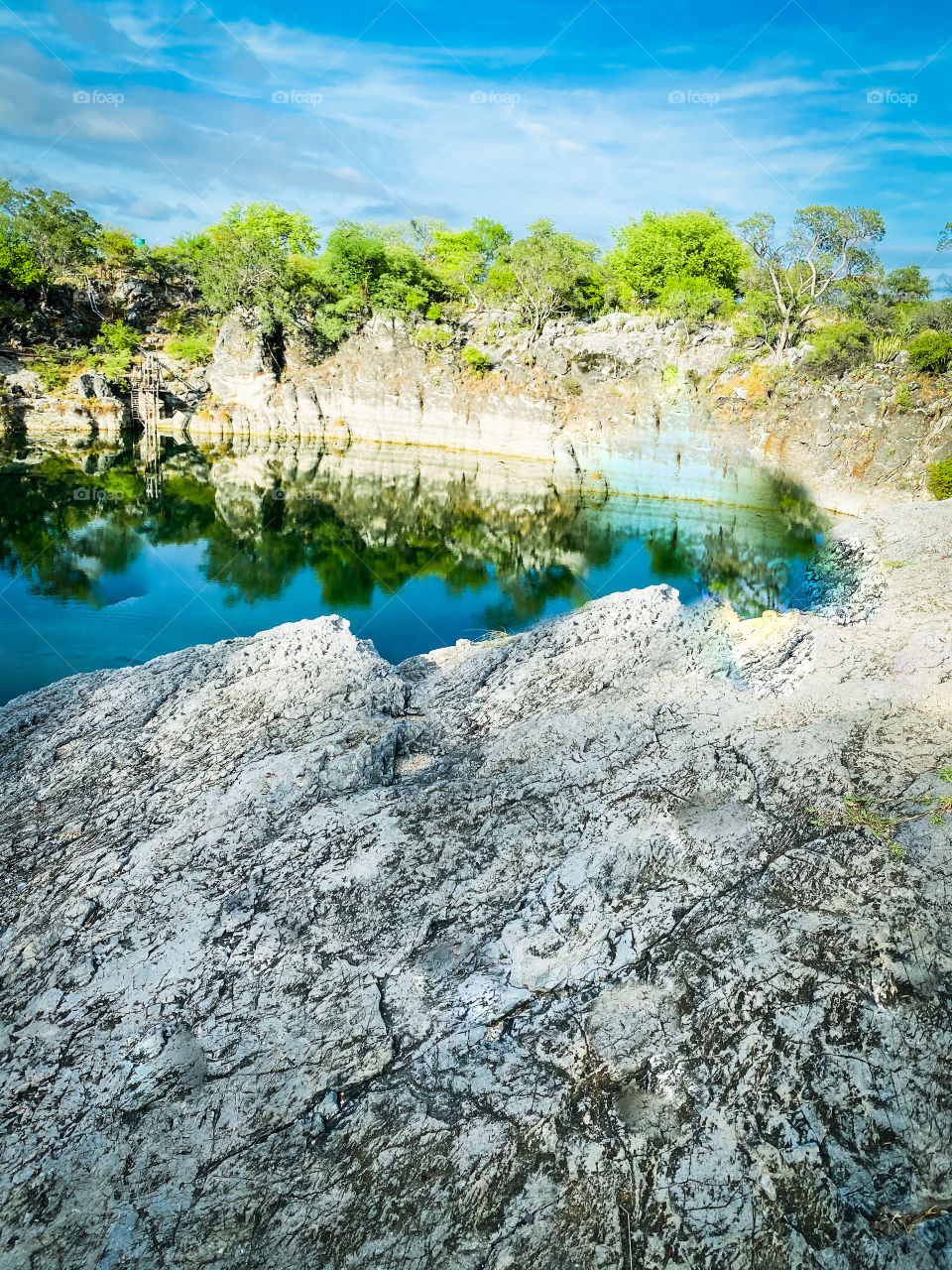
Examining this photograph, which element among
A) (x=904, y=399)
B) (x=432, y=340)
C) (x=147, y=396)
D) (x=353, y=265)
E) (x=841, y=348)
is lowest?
(x=147, y=396)

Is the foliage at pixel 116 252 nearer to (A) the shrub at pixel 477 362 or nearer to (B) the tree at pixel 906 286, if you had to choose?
→ (A) the shrub at pixel 477 362

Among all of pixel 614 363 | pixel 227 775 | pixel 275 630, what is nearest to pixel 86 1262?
pixel 227 775

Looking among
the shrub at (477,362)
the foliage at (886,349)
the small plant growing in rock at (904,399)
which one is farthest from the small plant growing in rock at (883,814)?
the shrub at (477,362)

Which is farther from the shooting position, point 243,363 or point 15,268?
point 15,268

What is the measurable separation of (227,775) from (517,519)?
30.1 m

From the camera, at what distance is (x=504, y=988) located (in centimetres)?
633

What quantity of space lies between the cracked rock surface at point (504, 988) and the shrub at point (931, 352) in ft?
109

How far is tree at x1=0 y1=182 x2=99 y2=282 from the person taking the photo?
62.2m

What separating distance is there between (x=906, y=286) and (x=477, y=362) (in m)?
28.6

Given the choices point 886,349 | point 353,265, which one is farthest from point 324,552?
point 353,265

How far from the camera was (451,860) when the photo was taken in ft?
25.9

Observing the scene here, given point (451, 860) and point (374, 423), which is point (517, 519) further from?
point (451, 860)

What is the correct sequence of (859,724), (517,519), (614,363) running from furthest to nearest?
(614,363), (517,519), (859,724)

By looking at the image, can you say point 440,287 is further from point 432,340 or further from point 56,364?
point 56,364
